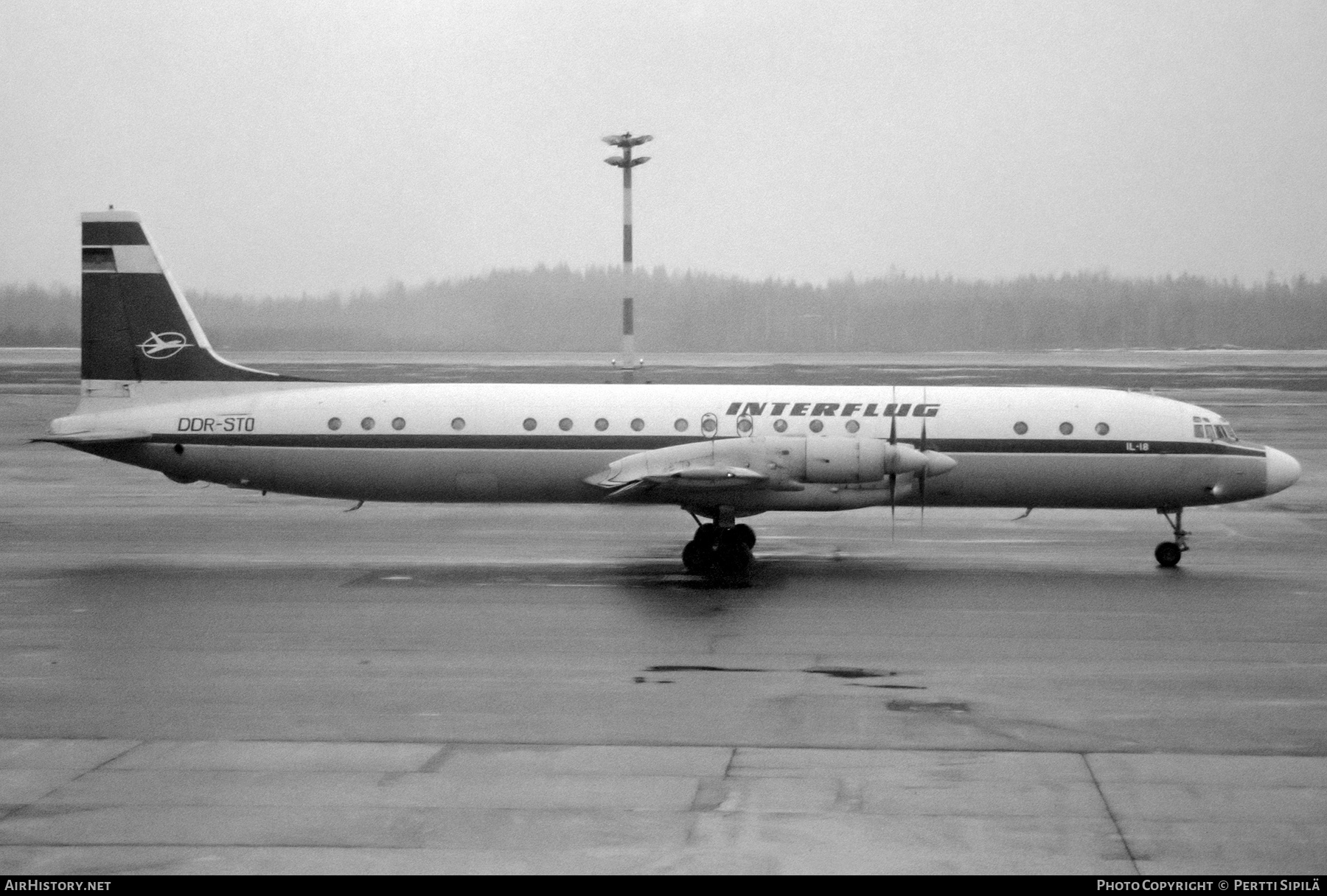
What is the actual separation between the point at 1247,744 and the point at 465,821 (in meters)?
6.66

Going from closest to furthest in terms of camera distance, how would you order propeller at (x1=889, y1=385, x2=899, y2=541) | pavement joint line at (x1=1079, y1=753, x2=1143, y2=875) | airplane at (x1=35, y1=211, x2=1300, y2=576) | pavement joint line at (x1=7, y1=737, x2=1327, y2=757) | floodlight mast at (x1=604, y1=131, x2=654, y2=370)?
pavement joint line at (x1=1079, y1=753, x2=1143, y2=875), pavement joint line at (x1=7, y1=737, x2=1327, y2=757), propeller at (x1=889, y1=385, x2=899, y2=541), airplane at (x1=35, y1=211, x2=1300, y2=576), floodlight mast at (x1=604, y1=131, x2=654, y2=370)

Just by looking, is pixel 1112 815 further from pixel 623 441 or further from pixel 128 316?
pixel 128 316

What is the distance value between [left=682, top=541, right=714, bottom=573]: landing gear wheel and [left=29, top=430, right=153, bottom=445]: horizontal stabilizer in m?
8.72

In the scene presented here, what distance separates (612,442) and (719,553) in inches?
104

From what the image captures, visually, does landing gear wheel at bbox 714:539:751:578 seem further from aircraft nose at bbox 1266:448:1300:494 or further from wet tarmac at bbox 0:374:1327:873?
aircraft nose at bbox 1266:448:1300:494

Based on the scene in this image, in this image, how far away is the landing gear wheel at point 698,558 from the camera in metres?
19.9

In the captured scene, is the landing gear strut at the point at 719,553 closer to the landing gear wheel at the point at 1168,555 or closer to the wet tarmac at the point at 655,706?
the wet tarmac at the point at 655,706

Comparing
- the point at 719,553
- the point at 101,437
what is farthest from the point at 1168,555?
the point at 101,437

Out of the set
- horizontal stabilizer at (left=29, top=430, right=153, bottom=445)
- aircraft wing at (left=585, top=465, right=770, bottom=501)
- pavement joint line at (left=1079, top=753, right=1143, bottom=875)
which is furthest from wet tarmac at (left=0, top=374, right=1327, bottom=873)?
horizontal stabilizer at (left=29, top=430, right=153, bottom=445)

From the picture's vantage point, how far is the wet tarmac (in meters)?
9.12

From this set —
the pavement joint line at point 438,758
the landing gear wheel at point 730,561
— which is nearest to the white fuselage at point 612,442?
the landing gear wheel at point 730,561

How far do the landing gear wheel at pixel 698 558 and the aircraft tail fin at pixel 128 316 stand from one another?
833cm

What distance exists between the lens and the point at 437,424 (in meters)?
21.3

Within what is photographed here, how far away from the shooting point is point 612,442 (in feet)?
69.3
